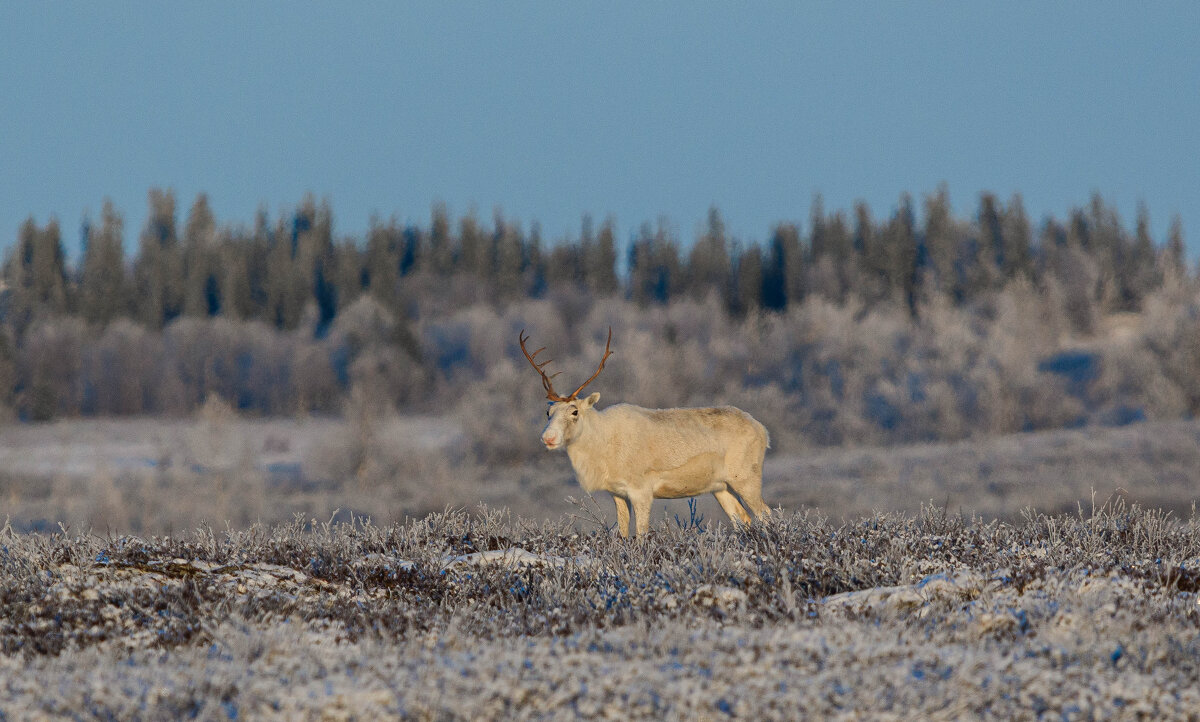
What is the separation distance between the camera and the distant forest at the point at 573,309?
64.9m

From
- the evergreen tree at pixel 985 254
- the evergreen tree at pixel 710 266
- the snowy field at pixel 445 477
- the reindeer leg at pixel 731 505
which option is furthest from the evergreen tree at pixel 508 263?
the reindeer leg at pixel 731 505

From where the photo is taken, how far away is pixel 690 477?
10.8 m

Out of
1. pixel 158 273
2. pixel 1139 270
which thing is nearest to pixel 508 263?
pixel 158 273

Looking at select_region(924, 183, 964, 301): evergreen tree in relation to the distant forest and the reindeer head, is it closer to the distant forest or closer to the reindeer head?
the distant forest

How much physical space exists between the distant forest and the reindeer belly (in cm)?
4365

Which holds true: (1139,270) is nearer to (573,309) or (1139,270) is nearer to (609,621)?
(573,309)

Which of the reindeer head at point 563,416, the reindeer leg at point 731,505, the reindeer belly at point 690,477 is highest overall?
the reindeer head at point 563,416

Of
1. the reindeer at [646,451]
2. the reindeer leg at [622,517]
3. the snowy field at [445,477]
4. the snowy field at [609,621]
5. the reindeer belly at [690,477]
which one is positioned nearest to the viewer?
the snowy field at [609,621]

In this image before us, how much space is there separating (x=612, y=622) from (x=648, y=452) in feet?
15.0

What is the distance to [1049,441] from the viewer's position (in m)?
45.3

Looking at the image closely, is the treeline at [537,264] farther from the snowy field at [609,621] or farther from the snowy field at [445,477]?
the snowy field at [609,621]

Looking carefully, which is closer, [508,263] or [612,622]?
[612,622]

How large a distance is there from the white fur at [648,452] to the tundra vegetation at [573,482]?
1.45 feet

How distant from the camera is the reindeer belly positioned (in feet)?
35.1
